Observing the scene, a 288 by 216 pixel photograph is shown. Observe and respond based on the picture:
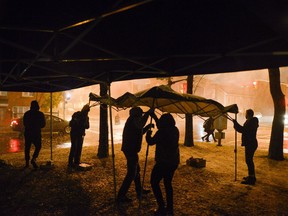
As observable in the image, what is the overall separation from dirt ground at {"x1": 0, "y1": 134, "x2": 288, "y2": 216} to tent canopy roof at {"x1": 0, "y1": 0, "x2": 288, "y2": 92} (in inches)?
119

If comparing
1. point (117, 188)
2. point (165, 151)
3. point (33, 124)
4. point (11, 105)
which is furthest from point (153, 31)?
point (11, 105)

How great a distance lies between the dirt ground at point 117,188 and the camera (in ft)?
18.2

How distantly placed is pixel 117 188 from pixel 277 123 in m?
8.91

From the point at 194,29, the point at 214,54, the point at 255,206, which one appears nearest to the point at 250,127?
the point at 255,206

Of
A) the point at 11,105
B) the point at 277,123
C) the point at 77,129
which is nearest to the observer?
the point at 77,129

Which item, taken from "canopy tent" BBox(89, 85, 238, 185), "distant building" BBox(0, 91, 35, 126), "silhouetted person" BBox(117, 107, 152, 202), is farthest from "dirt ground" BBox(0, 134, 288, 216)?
"distant building" BBox(0, 91, 35, 126)

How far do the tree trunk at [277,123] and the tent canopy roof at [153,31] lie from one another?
698 centimetres

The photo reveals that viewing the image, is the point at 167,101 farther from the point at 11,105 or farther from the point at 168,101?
the point at 11,105

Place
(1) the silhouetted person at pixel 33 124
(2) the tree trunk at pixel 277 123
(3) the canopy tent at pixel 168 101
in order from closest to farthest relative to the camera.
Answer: (3) the canopy tent at pixel 168 101
(1) the silhouetted person at pixel 33 124
(2) the tree trunk at pixel 277 123

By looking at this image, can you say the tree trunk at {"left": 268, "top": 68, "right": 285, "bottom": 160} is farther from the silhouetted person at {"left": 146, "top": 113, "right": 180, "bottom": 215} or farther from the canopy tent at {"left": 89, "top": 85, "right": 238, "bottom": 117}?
the silhouetted person at {"left": 146, "top": 113, "right": 180, "bottom": 215}

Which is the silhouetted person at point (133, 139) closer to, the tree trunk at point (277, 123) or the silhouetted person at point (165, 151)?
the silhouetted person at point (165, 151)

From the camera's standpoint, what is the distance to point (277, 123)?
12109 mm

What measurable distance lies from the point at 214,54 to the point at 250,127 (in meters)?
3.01

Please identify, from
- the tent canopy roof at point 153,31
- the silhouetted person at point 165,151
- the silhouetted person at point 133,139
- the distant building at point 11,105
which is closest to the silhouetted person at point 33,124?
the tent canopy roof at point 153,31
